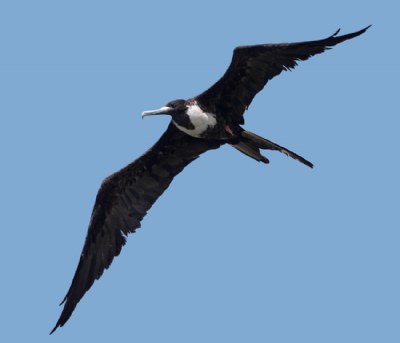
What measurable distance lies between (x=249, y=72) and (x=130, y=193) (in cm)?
233

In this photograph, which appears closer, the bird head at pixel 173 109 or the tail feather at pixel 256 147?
the bird head at pixel 173 109

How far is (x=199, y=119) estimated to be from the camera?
12.4 meters

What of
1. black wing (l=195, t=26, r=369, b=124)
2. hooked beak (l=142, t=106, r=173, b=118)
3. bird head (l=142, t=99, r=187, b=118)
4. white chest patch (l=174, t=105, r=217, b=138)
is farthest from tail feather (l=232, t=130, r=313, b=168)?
hooked beak (l=142, t=106, r=173, b=118)

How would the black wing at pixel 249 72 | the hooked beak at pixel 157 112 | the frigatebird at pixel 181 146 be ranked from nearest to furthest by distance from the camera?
1. the black wing at pixel 249 72
2. the frigatebird at pixel 181 146
3. the hooked beak at pixel 157 112

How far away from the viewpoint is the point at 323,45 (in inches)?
452

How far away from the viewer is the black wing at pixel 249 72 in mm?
11719

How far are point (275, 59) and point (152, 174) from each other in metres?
2.37

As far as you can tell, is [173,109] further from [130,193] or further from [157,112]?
[130,193]

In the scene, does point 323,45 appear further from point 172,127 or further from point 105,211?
point 105,211

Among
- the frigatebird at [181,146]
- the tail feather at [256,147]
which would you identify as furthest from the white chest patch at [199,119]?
the tail feather at [256,147]

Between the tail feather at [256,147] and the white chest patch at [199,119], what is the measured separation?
0.43 m

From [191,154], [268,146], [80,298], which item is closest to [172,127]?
[191,154]

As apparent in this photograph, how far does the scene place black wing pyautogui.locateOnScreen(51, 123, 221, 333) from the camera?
13.1 m

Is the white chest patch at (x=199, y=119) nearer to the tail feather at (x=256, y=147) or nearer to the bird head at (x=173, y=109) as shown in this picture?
the bird head at (x=173, y=109)
